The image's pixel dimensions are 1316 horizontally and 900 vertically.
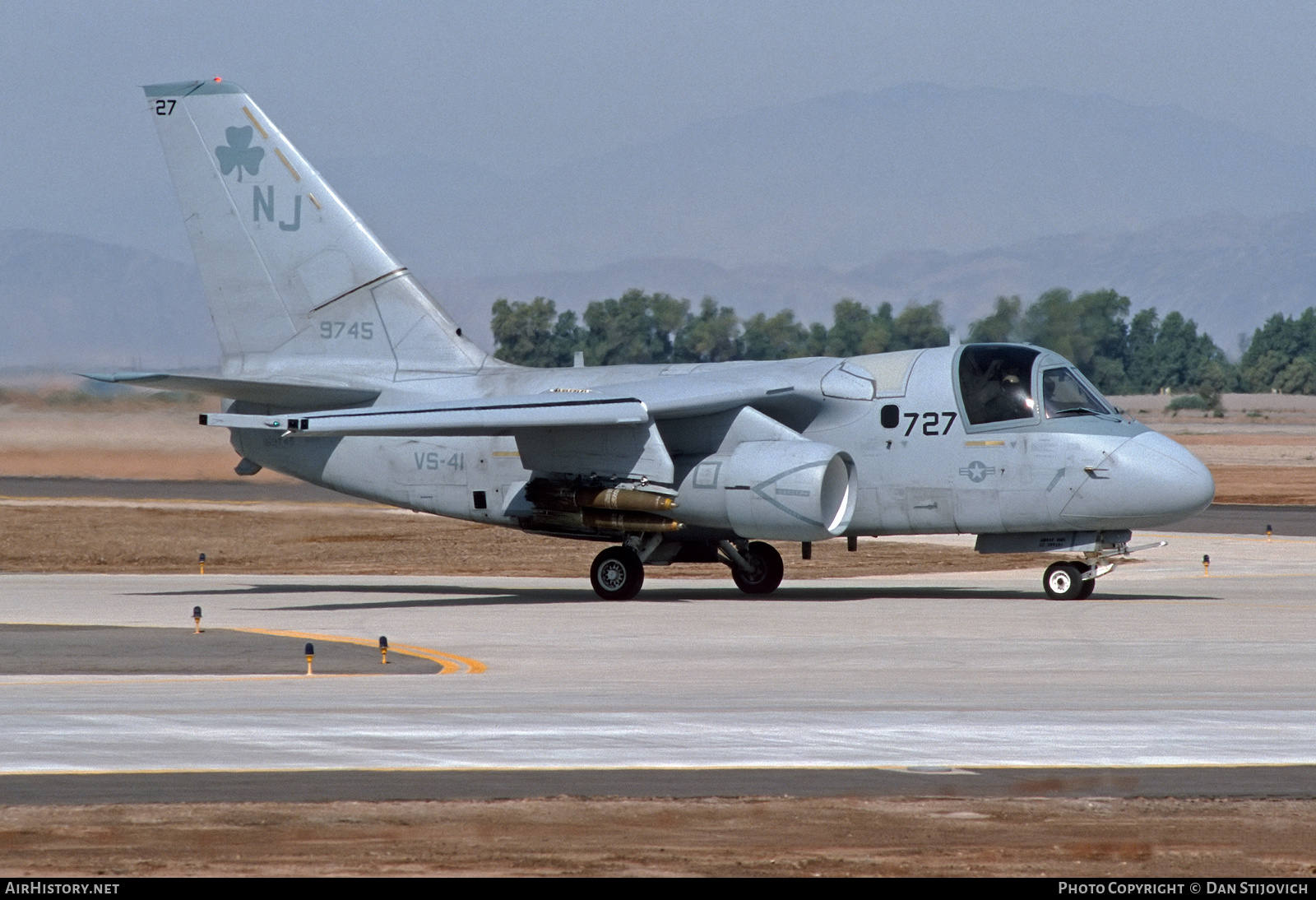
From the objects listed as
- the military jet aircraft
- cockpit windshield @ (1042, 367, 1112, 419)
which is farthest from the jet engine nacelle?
cockpit windshield @ (1042, 367, 1112, 419)

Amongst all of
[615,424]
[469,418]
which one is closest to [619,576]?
[615,424]

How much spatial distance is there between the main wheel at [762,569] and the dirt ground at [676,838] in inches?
620

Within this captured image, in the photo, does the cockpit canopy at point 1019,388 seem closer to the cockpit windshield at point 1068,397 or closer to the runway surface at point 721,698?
the cockpit windshield at point 1068,397

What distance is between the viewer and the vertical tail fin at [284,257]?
2645 centimetres

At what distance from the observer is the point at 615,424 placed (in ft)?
76.2

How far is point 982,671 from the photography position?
16375 mm

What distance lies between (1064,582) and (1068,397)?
8.66 ft

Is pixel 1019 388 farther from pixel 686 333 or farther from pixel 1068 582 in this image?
pixel 686 333

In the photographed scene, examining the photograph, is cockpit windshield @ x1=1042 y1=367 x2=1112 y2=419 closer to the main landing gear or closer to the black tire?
the black tire

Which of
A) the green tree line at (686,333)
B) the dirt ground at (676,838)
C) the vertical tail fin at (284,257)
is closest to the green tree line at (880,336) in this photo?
the green tree line at (686,333)

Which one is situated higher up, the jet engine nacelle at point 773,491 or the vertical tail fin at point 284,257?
the vertical tail fin at point 284,257

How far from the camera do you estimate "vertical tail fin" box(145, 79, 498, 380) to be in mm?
26453

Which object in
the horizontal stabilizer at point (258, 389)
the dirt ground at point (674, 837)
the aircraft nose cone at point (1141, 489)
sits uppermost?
the horizontal stabilizer at point (258, 389)
